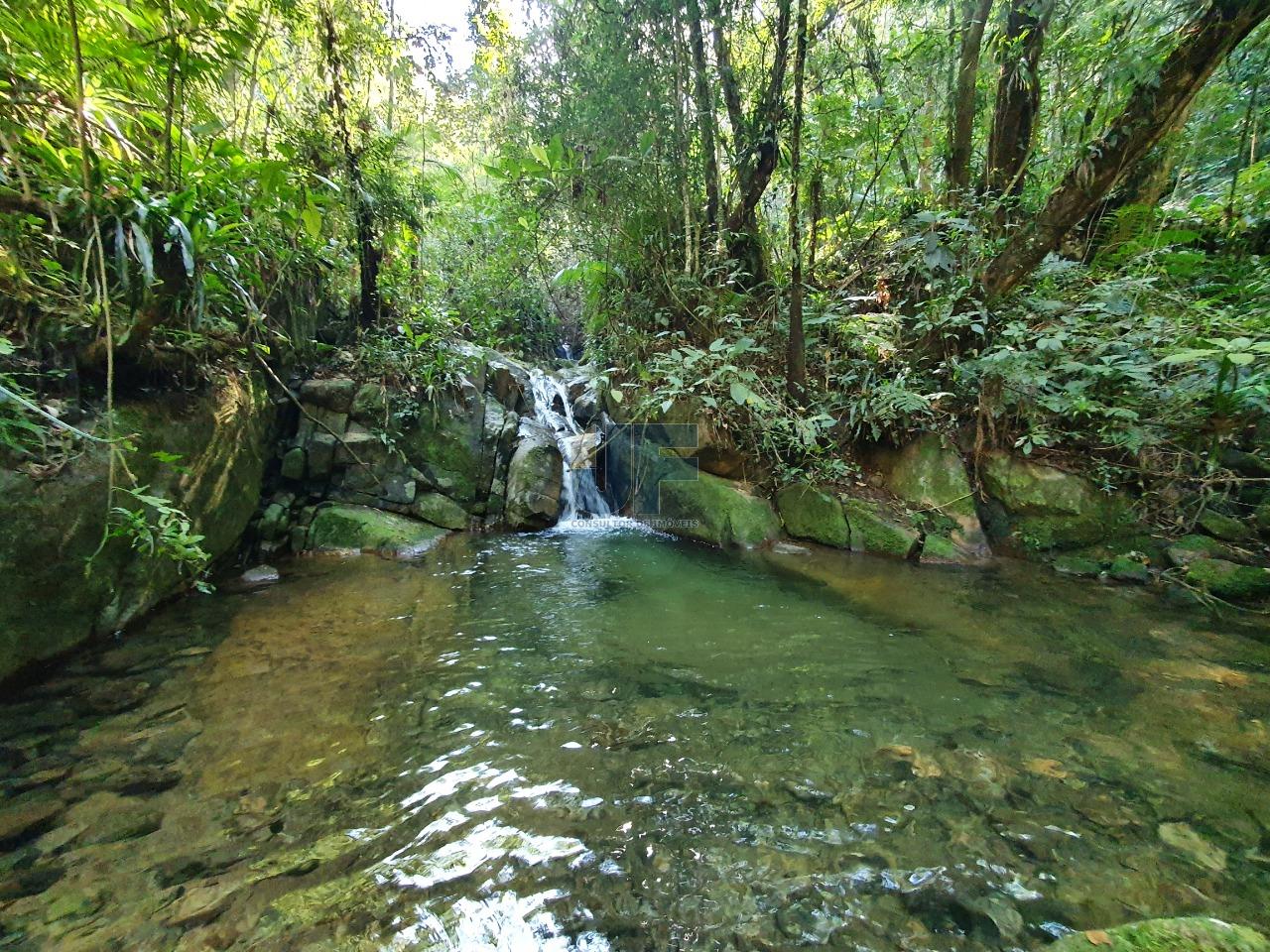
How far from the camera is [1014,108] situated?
5.65 metres

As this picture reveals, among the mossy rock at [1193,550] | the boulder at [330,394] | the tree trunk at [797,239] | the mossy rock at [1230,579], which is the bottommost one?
the mossy rock at [1230,579]

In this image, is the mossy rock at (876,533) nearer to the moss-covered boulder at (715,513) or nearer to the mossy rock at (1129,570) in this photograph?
the moss-covered boulder at (715,513)

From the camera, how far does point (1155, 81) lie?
3773mm

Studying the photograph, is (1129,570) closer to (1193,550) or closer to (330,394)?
(1193,550)

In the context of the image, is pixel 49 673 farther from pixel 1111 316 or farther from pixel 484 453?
pixel 1111 316

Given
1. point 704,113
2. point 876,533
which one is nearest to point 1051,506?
point 876,533

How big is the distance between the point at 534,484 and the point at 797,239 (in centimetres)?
403

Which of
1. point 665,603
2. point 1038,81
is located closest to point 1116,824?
point 665,603

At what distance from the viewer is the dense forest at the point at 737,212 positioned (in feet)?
9.63

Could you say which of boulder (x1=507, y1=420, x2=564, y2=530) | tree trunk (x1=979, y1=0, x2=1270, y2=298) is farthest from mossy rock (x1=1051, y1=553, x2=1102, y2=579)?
boulder (x1=507, y1=420, x2=564, y2=530)

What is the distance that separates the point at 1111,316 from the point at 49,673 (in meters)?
8.34

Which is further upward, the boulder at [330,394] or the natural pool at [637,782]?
the boulder at [330,394]

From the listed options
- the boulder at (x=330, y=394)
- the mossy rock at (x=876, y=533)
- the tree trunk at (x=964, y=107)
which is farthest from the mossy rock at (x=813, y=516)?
the boulder at (x=330, y=394)

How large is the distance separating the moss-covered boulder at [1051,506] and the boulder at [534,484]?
4833mm
